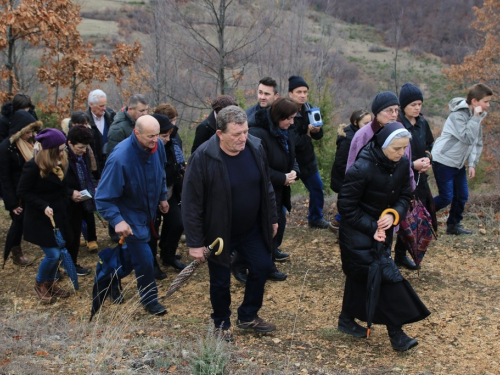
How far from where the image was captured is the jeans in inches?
170

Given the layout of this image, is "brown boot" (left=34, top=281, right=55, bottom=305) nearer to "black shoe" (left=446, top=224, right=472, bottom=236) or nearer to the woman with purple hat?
the woman with purple hat

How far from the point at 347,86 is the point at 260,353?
40964mm

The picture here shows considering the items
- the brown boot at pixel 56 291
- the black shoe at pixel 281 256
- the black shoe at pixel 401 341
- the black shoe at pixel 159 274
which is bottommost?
the brown boot at pixel 56 291

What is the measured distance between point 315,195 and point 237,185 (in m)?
3.39

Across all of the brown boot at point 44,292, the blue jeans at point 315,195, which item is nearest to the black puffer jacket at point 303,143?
the blue jeans at point 315,195

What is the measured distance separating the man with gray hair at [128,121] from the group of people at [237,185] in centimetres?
2

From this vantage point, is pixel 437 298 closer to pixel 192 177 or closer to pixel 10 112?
pixel 192 177

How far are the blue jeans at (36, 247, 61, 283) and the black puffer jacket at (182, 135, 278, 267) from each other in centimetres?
207

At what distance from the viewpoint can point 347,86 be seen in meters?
43.0

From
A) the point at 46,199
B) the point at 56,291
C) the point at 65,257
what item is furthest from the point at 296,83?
the point at 56,291

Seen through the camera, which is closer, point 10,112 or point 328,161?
point 10,112

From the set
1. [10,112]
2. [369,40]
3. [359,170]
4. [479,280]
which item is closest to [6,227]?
[10,112]

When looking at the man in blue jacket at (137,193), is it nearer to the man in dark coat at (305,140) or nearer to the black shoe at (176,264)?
the black shoe at (176,264)

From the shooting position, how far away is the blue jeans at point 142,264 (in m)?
4.85
